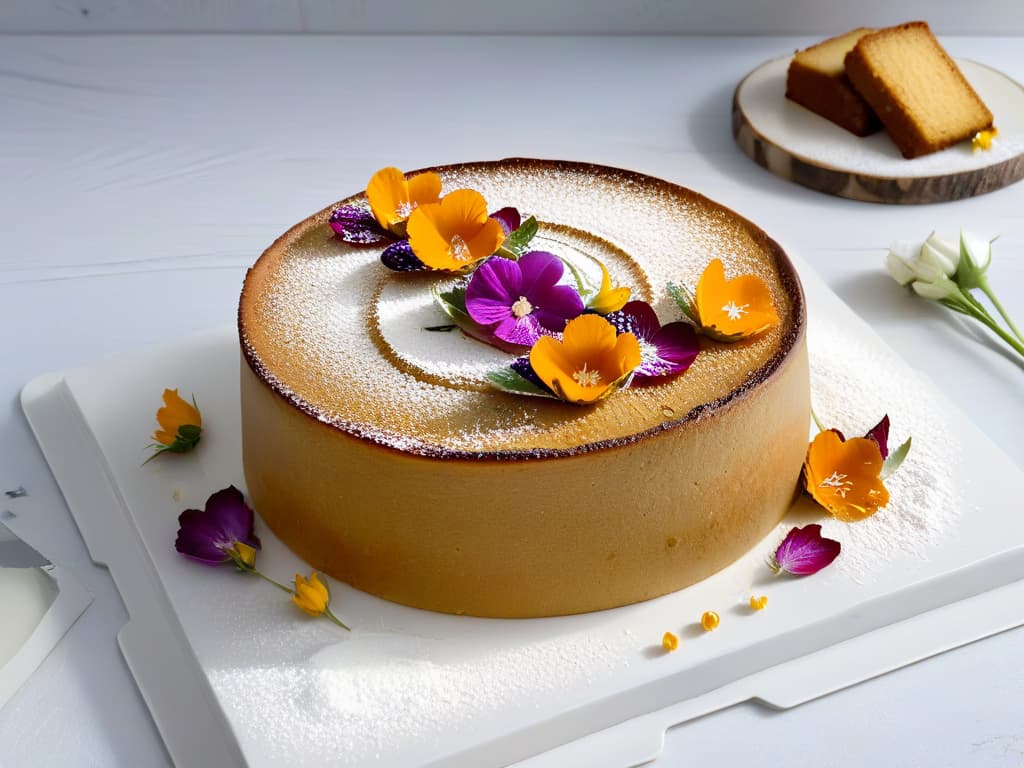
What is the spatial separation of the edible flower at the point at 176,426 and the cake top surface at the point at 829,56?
1518 mm

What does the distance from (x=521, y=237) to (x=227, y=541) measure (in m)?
0.56

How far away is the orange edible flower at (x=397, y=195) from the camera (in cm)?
179

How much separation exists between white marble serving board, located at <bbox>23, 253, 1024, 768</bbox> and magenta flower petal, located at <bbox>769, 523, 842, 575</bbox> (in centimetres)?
2

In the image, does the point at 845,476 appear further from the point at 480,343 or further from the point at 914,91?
the point at 914,91

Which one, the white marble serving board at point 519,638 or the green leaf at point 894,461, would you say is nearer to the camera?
the white marble serving board at point 519,638

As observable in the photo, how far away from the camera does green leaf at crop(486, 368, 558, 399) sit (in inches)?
58.3

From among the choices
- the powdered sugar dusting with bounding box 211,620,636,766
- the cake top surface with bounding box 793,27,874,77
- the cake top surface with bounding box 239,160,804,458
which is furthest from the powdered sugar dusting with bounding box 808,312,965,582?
the cake top surface with bounding box 793,27,874,77

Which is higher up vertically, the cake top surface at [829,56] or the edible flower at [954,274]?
the cake top surface at [829,56]

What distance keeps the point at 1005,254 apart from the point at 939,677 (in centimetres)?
109

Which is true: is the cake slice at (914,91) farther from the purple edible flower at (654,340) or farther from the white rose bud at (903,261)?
the purple edible flower at (654,340)

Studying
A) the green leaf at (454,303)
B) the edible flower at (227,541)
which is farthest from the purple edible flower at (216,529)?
the green leaf at (454,303)

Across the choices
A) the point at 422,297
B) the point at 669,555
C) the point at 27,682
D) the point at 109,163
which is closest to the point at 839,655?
the point at 669,555

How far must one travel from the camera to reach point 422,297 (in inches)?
65.7

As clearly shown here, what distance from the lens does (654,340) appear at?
1553 millimetres
